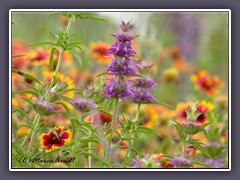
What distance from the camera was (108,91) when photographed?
1.60 metres

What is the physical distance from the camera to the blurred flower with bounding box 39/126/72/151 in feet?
5.82

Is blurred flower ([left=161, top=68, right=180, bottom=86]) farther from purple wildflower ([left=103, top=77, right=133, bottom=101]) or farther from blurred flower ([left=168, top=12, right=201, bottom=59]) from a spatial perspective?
purple wildflower ([left=103, top=77, right=133, bottom=101])

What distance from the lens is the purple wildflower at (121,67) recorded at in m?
1.58

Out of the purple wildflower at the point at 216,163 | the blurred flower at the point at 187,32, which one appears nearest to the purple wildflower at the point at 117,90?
the purple wildflower at the point at 216,163

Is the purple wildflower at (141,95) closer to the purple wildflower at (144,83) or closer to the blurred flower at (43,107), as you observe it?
the purple wildflower at (144,83)

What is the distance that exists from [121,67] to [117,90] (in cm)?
8

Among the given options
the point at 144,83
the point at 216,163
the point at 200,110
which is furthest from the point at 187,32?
the point at 144,83


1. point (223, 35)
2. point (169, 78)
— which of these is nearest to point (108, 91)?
point (169, 78)

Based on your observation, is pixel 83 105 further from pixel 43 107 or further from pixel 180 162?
pixel 180 162

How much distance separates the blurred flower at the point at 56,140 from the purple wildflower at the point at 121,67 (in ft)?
1.08

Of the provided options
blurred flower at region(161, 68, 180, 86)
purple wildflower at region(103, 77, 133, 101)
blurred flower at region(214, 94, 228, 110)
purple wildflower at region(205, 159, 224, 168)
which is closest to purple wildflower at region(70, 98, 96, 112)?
purple wildflower at region(103, 77, 133, 101)

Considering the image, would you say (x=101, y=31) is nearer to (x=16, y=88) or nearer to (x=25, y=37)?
(x=25, y=37)

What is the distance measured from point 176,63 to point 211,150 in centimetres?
171

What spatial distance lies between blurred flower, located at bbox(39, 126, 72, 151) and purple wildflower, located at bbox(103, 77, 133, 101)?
0.88 ft
